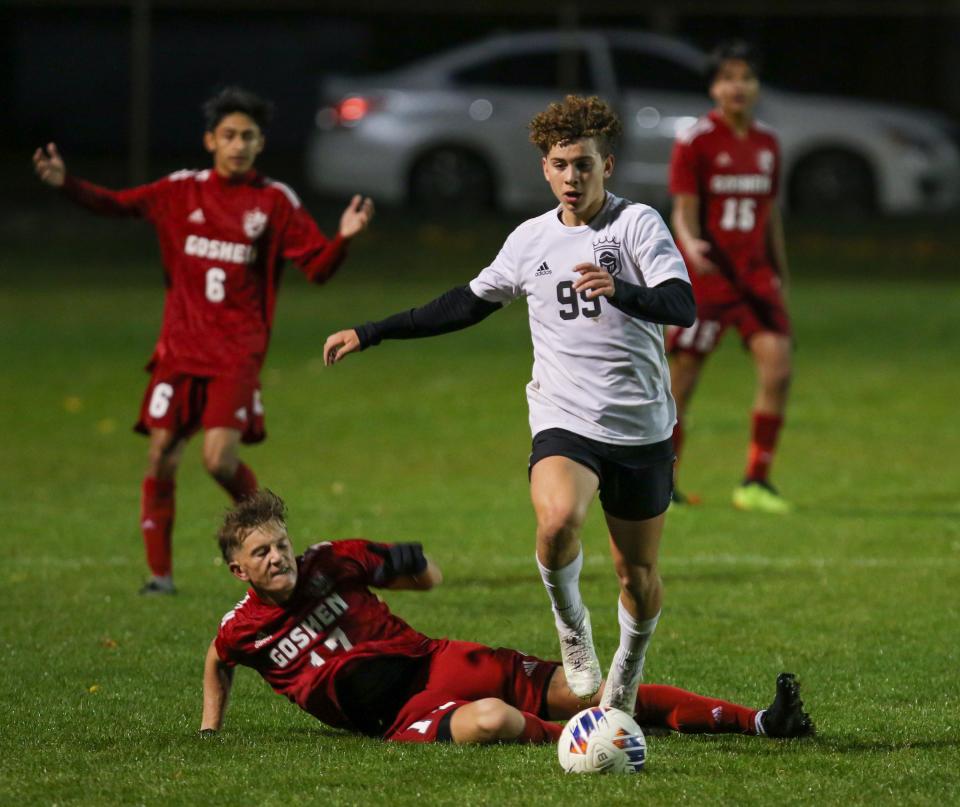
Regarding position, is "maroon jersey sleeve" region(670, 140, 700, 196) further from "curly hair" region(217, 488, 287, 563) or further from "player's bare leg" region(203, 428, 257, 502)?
"curly hair" region(217, 488, 287, 563)

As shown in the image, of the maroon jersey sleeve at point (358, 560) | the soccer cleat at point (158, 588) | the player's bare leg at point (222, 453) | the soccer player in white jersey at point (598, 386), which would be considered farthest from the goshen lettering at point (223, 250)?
the maroon jersey sleeve at point (358, 560)

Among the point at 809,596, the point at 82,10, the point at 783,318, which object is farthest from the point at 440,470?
the point at 82,10

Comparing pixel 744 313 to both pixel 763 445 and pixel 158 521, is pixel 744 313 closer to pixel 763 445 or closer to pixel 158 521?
pixel 763 445

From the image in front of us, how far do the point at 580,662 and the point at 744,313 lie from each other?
5.07 metres

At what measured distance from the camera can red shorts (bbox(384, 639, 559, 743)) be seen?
19.2ft

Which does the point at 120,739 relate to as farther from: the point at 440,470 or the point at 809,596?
the point at 440,470

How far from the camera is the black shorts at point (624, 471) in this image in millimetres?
5953

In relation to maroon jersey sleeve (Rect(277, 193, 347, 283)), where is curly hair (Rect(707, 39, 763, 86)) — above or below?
above

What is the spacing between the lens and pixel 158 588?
8570mm

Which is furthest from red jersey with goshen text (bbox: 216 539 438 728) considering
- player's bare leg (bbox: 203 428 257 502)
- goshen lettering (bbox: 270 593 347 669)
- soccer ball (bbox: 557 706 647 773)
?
player's bare leg (bbox: 203 428 257 502)

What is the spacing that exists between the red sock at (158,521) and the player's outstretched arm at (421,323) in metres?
2.61

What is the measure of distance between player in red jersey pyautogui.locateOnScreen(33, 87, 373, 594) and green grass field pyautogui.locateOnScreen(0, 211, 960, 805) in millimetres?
647

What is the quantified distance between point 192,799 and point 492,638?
98.5 inches

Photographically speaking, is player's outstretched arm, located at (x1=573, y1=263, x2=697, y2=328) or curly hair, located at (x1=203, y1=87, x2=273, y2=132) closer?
player's outstretched arm, located at (x1=573, y1=263, x2=697, y2=328)
